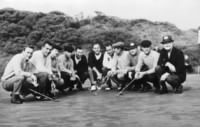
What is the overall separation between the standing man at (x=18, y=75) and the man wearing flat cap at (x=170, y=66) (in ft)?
8.55

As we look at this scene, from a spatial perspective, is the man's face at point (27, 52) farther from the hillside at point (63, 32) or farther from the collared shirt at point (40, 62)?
the hillside at point (63, 32)

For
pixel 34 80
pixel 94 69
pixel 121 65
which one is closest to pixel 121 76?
pixel 121 65

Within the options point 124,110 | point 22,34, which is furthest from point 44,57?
point 22,34

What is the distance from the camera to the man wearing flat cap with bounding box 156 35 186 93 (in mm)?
9438

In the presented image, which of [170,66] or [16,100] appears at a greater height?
[170,66]

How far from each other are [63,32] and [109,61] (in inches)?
484

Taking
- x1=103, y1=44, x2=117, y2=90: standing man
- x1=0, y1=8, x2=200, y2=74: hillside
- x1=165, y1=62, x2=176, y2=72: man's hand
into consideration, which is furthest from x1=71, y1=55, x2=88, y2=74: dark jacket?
x1=0, y1=8, x2=200, y2=74: hillside

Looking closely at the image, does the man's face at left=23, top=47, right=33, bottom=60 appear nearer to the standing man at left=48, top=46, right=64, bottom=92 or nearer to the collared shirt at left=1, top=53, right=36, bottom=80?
the collared shirt at left=1, top=53, right=36, bottom=80

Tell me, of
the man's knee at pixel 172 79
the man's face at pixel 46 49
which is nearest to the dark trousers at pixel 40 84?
the man's face at pixel 46 49

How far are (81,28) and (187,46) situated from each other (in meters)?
6.05

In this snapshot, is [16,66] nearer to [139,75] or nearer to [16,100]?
[16,100]

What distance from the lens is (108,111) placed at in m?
7.44

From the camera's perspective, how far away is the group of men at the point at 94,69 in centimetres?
884

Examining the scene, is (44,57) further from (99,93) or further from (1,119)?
(1,119)
